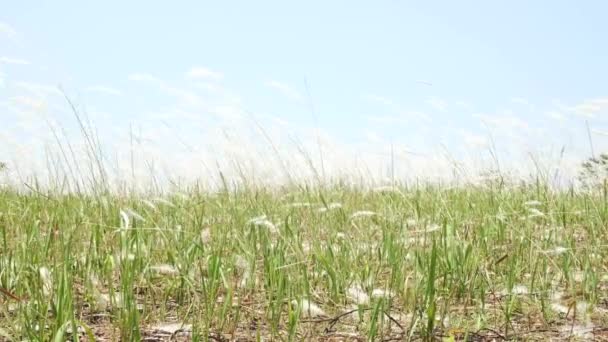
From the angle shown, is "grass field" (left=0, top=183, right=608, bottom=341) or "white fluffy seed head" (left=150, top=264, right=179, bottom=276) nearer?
"grass field" (left=0, top=183, right=608, bottom=341)

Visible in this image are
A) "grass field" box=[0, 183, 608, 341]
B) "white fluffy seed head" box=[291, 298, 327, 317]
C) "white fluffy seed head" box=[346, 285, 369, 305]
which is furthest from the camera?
"white fluffy seed head" box=[346, 285, 369, 305]

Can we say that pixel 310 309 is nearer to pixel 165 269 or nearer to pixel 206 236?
pixel 165 269

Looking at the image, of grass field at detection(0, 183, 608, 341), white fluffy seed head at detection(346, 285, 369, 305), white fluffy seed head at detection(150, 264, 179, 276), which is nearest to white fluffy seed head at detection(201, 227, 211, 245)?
grass field at detection(0, 183, 608, 341)

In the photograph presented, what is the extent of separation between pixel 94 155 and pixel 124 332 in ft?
5.13

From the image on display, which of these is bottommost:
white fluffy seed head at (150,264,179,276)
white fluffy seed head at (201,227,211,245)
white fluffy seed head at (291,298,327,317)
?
white fluffy seed head at (291,298,327,317)

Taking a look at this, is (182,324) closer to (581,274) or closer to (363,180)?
(581,274)

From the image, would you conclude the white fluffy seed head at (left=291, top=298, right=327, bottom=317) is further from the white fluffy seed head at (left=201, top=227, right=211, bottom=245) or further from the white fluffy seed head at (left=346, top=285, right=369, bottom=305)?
the white fluffy seed head at (left=201, top=227, right=211, bottom=245)

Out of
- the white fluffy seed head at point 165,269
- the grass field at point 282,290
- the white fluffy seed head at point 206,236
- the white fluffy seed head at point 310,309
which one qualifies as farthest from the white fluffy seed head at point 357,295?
the white fluffy seed head at point 206,236

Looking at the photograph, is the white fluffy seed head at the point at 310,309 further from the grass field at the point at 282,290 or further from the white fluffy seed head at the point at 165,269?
the white fluffy seed head at the point at 165,269

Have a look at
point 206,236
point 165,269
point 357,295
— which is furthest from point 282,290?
point 206,236

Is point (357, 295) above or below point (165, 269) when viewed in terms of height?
below

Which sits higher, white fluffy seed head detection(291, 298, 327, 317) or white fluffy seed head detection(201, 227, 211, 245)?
white fluffy seed head detection(201, 227, 211, 245)

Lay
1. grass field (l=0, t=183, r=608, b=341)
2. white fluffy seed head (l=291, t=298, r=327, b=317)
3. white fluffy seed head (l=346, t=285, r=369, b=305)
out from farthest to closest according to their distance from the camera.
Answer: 1. white fluffy seed head (l=346, t=285, r=369, b=305)
2. white fluffy seed head (l=291, t=298, r=327, b=317)
3. grass field (l=0, t=183, r=608, b=341)

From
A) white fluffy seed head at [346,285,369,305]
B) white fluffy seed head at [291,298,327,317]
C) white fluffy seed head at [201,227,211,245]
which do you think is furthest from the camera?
white fluffy seed head at [201,227,211,245]
